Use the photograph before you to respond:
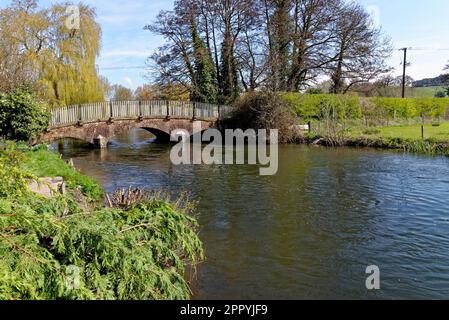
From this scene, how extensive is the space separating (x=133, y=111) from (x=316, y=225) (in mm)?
20151

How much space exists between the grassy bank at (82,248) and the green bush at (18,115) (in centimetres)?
1284

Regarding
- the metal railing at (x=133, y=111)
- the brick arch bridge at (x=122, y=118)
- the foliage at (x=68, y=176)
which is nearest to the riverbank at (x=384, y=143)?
the metal railing at (x=133, y=111)

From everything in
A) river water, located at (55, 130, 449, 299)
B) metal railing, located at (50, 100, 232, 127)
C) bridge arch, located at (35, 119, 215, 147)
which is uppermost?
metal railing, located at (50, 100, 232, 127)

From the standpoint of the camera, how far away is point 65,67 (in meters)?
25.6

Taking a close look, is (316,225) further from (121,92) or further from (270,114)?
(121,92)

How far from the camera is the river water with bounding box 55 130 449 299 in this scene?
670cm

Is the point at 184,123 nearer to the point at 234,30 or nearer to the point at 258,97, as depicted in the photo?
the point at 258,97

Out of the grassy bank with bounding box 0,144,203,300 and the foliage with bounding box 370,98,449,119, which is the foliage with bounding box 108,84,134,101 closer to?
the foliage with bounding box 370,98,449,119

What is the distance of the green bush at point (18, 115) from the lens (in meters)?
16.8

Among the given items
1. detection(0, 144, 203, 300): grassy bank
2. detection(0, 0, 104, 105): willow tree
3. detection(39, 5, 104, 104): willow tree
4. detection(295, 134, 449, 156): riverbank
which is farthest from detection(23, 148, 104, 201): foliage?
detection(295, 134, 449, 156): riverbank

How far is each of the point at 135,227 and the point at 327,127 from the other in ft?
78.7
